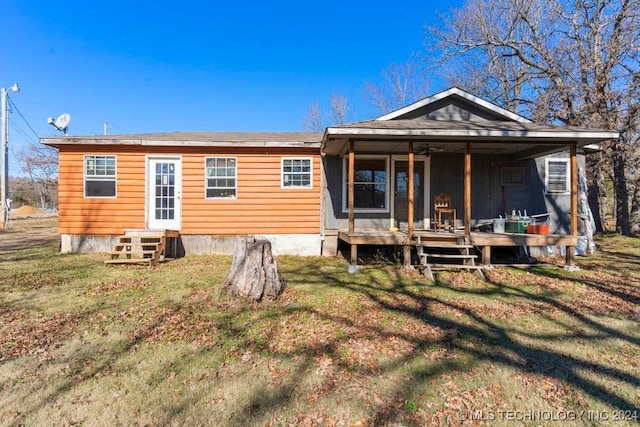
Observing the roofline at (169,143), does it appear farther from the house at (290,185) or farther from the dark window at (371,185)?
the dark window at (371,185)

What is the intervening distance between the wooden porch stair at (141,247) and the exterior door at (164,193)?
47 cm

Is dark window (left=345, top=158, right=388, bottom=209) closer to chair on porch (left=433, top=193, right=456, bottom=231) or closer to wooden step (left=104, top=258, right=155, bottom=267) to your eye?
chair on porch (left=433, top=193, right=456, bottom=231)

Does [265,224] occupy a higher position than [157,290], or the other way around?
[265,224]

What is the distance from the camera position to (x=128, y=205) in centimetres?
878

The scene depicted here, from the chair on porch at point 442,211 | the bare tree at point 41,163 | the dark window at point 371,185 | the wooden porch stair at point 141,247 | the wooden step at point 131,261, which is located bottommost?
the wooden step at point 131,261

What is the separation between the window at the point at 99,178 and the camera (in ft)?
28.8

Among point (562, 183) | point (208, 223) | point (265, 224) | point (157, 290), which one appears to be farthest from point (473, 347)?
point (562, 183)

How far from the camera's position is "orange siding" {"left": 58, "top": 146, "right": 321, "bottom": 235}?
28.6 ft

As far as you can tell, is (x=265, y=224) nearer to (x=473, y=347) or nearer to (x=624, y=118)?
(x=473, y=347)

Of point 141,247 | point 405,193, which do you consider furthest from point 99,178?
point 405,193

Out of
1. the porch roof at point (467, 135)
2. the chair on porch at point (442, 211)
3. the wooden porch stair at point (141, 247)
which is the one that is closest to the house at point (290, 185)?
the chair on porch at point (442, 211)

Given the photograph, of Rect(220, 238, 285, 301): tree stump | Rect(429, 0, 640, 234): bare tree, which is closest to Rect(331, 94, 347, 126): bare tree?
Rect(429, 0, 640, 234): bare tree

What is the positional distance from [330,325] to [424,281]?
285 centimetres

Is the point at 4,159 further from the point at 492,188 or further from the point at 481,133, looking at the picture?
the point at 492,188
